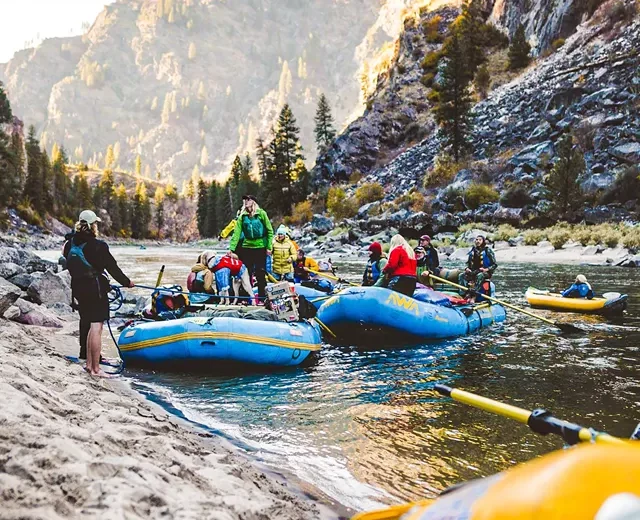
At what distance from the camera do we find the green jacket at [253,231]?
30.1ft

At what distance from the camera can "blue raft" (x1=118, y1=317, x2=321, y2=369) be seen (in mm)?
6438

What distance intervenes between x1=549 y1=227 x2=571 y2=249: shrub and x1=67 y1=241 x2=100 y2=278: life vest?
2168 cm

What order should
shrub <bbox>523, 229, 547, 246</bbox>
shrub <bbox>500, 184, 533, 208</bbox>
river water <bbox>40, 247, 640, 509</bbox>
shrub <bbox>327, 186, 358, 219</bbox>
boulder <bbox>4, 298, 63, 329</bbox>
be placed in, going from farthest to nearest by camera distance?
shrub <bbox>327, 186, 358, 219</bbox>
shrub <bbox>500, 184, 533, 208</bbox>
shrub <bbox>523, 229, 547, 246</bbox>
boulder <bbox>4, 298, 63, 329</bbox>
river water <bbox>40, 247, 640, 509</bbox>

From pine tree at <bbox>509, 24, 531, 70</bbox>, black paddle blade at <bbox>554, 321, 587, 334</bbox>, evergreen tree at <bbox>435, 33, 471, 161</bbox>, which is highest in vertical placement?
pine tree at <bbox>509, 24, 531, 70</bbox>

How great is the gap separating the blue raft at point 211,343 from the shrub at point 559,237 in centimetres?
1955

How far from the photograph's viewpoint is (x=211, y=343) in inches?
253

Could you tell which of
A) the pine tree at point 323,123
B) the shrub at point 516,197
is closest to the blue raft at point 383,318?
the shrub at point 516,197

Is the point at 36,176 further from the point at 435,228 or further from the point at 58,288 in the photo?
the point at 58,288

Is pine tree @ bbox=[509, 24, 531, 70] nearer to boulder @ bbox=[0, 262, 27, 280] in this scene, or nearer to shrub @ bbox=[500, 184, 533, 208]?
shrub @ bbox=[500, 184, 533, 208]

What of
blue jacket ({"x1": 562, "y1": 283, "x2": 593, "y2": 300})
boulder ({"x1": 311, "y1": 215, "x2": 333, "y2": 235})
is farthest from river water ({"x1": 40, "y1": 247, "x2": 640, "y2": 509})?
boulder ({"x1": 311, "y1": 215, "x2": 333, "y2": 235})

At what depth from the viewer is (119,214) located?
84.4m

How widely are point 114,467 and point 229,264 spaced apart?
626 centimetres

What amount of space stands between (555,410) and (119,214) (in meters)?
87.3

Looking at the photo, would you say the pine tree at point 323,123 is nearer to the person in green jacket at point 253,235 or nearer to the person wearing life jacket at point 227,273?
the person in green jacket at point 253,235
